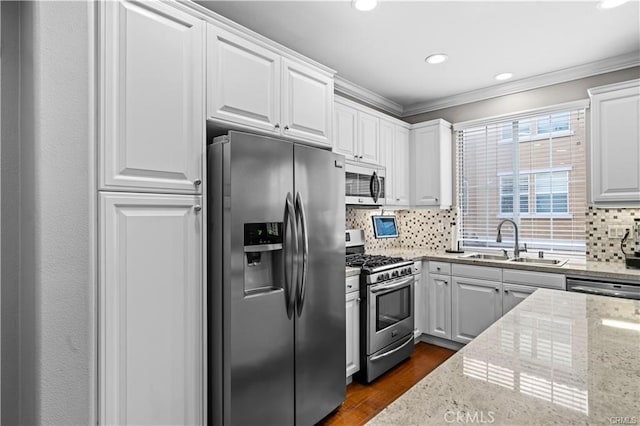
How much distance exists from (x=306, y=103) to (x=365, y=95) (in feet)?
5.46

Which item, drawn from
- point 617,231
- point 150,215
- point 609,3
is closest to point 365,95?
point 609,3

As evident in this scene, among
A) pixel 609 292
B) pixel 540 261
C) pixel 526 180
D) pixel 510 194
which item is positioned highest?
pixel 526 180

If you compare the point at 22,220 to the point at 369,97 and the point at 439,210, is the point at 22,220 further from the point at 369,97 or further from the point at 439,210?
the point at 439,210

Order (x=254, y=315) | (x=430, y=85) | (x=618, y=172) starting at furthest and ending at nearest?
(x=430, y=85) < (x=618, y=172) < (x=254, y=315)

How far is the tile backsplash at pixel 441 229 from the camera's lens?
10.0 feet

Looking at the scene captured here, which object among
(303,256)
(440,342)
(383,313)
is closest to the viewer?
(303,256)

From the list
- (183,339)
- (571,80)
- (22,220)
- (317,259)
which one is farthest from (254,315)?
(571,80)

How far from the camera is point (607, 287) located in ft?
8.47

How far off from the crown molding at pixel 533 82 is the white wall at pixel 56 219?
11.7 feet

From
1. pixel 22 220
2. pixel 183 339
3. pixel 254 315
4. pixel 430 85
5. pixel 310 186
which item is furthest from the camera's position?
pixel 430 85

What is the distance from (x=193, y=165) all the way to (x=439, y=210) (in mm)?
3123

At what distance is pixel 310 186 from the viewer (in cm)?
220

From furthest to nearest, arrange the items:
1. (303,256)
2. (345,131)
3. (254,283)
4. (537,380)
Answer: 1. (345,131)
2. (303,256)
3. (254,283)
4. (537,380)

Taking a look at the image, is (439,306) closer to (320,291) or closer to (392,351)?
(392,351)
